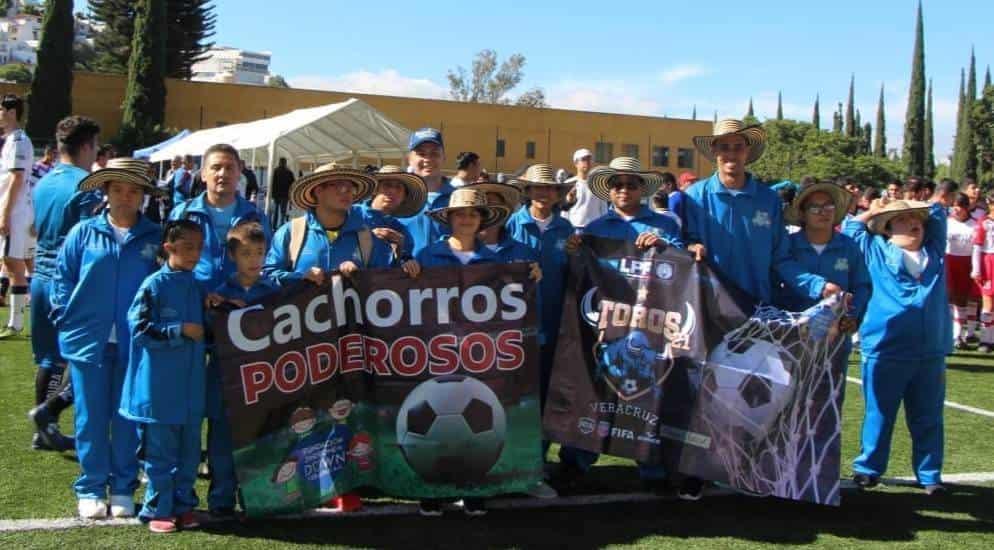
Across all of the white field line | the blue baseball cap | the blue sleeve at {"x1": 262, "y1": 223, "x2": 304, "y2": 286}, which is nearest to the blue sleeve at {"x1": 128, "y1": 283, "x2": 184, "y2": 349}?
the blue sleeve at {"x1": 262, "y1": 223, "x2": 304, "y2": 286}

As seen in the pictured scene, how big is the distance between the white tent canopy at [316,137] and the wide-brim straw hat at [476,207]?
18.8 metres

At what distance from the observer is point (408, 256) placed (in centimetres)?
554

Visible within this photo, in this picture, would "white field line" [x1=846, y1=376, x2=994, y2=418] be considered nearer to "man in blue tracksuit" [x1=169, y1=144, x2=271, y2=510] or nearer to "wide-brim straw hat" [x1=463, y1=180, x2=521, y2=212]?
"wide-brim straw hat" [x1=463, y1=180, x2=521, y2=212]

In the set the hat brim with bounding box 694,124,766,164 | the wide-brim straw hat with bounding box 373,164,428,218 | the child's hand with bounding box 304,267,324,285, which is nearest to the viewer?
the child's hand with bounding box 304,267,324,285

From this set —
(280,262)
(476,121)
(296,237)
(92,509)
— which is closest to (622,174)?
(296,237)

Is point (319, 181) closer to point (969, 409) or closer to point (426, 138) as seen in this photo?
point (426, 138)

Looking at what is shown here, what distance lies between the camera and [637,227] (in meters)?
5.65

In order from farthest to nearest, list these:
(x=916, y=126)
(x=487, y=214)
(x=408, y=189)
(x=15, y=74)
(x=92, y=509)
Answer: (x=15, y=74) < (x=916, y=126) < (x=408, y=189) < (x=487, y=214) < (x=92, y=509)

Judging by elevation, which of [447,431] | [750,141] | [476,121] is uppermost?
[476,121]

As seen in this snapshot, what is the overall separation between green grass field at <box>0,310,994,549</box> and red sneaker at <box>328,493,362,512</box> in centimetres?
16

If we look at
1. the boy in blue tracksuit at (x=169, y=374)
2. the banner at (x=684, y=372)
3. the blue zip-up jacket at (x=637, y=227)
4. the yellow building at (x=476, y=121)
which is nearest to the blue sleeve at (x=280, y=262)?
the boy in blue tracksuit at (x=169, y=374)

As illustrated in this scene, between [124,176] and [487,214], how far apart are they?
2028 millimetres

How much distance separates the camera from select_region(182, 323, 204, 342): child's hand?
180 inches

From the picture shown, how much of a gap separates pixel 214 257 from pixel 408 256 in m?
1.14
